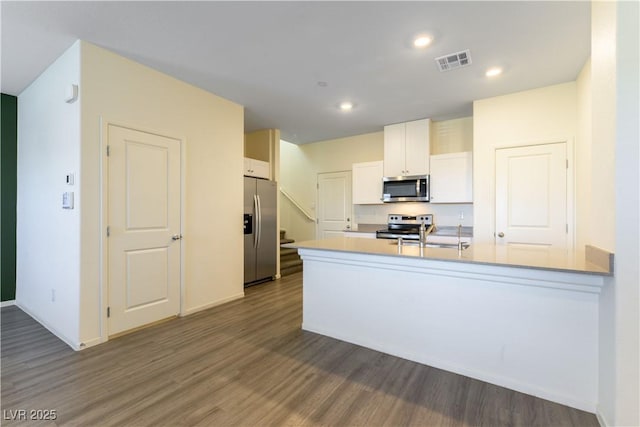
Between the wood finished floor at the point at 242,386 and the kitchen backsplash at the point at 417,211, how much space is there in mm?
3085

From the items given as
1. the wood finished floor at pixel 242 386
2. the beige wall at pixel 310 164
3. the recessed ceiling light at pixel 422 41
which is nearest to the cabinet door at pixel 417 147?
the beige wall at pixel 310 164

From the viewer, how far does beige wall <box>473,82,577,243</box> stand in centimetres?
336

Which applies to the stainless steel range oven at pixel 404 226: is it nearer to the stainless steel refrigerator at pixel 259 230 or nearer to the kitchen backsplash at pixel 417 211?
the kitchen backsplash at pixel 417 211

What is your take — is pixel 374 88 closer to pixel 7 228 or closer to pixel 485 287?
pixel 485 287

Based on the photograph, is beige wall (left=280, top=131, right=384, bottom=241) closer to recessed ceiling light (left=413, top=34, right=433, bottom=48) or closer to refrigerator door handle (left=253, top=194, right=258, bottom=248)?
refrigerator door handle (left=253, top=194, right=258, bottom=248)

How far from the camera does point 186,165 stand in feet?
11.1

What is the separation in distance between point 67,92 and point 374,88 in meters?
3.14

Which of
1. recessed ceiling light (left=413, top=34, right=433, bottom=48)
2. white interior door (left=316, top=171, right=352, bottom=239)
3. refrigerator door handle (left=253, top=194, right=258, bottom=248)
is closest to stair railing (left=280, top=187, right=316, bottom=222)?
white interior door (left=316, top=171, right=352, bottom=239)

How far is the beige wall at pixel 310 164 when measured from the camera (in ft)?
19.0

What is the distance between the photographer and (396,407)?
69.6 inches

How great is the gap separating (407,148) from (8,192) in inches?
225

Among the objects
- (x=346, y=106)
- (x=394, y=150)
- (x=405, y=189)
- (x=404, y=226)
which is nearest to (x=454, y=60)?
(x=346, y=106)

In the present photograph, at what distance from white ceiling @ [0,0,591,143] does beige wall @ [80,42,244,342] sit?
0.70 feet

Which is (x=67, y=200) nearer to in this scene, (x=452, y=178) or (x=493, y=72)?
(x=493, y=72)
